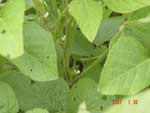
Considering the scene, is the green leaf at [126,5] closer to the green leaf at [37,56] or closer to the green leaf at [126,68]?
the green leaf at [126,68]

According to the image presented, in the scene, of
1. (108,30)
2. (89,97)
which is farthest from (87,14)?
(108,30)

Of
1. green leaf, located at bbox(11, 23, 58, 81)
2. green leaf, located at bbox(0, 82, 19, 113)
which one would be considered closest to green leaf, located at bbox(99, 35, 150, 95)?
green leaf, located at bbox(11, 23, 58, 81)

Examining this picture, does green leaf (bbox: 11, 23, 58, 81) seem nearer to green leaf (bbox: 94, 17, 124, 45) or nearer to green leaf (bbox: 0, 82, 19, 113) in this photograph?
green leaf (bbox: 0, 82, 19, 113)

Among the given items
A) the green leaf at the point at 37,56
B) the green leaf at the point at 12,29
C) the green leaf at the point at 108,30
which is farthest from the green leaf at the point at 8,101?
the green leaf at the point at 108,30

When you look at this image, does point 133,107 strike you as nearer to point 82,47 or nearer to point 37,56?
point 37,56

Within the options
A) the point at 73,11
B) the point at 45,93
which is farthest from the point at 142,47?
the point at 45,93
